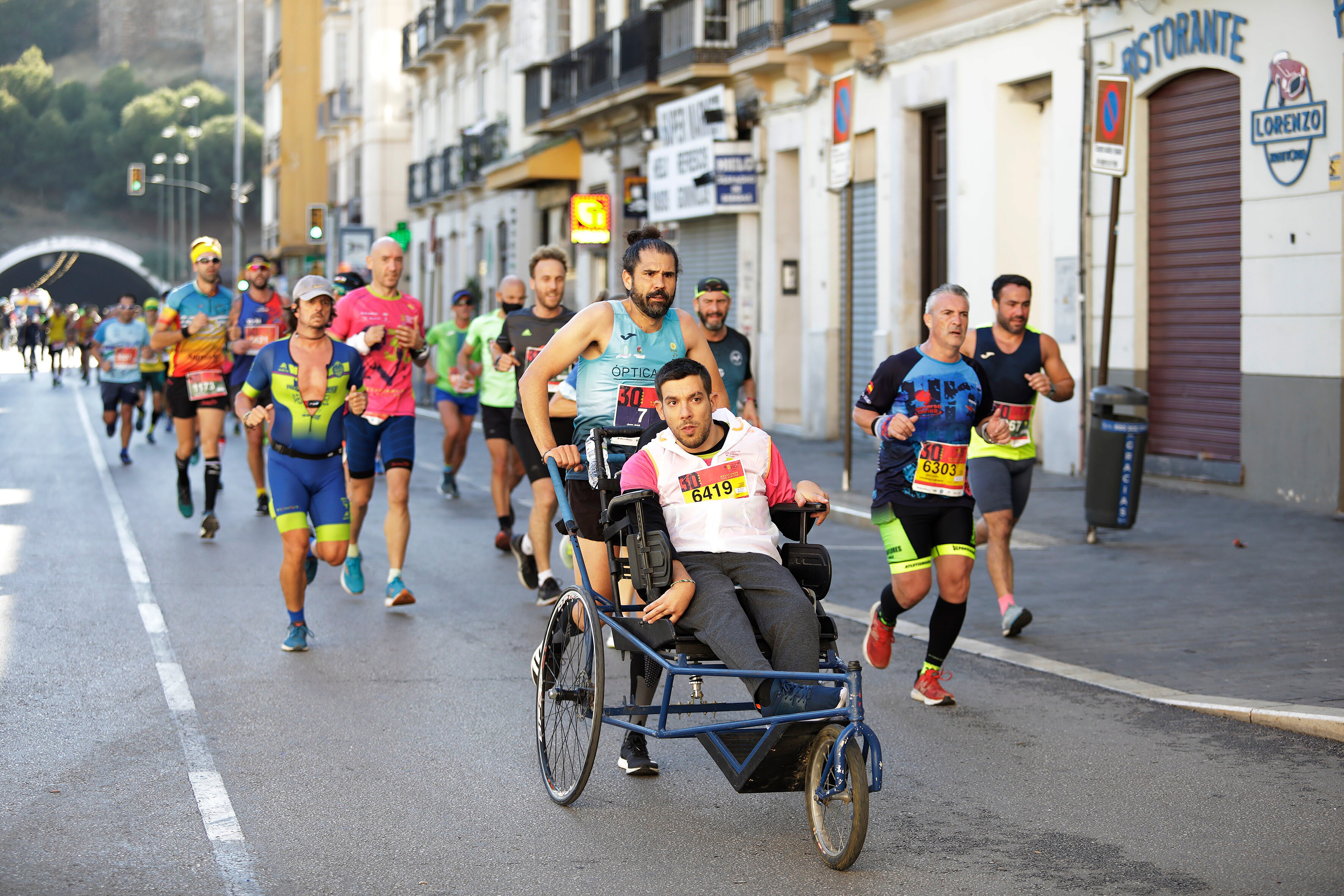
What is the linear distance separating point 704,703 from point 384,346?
203 inches

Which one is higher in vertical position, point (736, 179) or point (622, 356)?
point (736, 179)

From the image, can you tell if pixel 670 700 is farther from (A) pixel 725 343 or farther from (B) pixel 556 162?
(B) pixel 556 162

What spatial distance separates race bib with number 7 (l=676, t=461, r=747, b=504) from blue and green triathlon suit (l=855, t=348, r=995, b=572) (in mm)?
1467

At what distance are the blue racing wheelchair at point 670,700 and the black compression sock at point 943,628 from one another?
4.46 ft

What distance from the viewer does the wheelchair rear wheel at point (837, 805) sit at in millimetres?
4668

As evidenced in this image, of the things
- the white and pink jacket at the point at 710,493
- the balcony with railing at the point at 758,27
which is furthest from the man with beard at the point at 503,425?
the balcony with railing at the point at 758,27

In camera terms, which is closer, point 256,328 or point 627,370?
point 627,370

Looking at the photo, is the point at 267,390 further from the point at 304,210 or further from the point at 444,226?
the point at 304,210

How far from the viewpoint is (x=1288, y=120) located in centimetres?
1339

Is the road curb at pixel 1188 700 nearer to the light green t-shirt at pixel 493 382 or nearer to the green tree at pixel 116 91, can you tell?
the light green t-shirt at pixel 493 382

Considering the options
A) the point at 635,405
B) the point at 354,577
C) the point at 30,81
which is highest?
the point at 30,81

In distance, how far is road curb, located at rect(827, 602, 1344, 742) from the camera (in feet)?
21.2

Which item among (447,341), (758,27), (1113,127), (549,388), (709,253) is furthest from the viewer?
(709,253)

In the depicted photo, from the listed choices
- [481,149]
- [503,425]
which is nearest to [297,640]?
[503,425]
